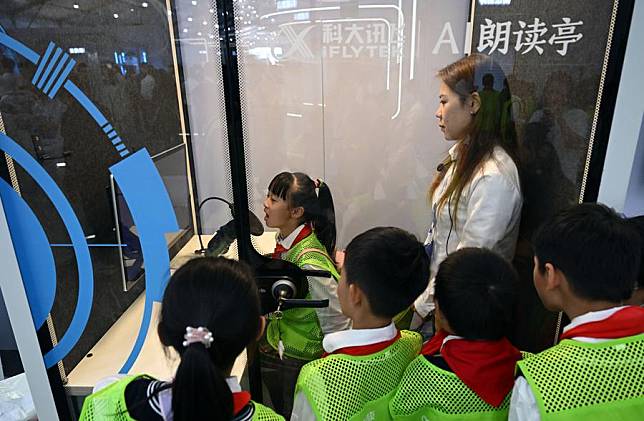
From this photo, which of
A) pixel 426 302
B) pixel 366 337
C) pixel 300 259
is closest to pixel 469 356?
pixel 366 337

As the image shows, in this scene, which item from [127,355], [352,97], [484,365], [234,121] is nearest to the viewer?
[484,365]

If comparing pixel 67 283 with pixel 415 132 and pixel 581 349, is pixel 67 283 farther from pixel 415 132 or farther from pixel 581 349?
pixel 581 349

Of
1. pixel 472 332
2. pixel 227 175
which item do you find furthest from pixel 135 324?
pixel 472 332

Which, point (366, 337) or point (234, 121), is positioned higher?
point (234, 121)

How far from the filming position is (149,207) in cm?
103

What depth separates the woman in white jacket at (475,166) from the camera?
1.00 metres

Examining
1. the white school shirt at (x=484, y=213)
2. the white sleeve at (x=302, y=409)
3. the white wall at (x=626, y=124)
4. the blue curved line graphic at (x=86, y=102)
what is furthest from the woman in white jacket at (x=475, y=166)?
the blue curved line graphic at (x=86, y=102)

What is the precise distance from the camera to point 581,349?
0.70 metres

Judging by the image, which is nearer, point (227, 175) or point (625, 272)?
point (625, 272)

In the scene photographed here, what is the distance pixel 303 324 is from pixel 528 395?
0.54 meters

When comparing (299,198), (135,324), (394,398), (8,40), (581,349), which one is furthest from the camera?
(135,324)

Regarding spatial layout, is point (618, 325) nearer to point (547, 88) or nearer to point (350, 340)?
point (350, 340)

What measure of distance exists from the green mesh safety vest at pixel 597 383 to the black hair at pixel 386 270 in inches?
9.1

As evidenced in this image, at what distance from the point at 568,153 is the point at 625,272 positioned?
39cm
